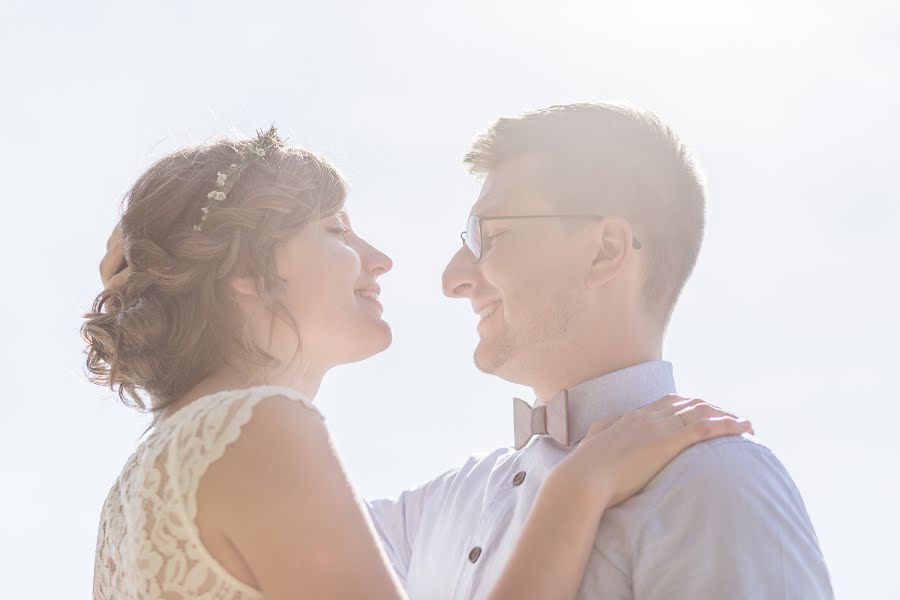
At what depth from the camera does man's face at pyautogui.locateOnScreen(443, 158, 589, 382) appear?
409cm

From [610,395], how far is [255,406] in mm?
1272

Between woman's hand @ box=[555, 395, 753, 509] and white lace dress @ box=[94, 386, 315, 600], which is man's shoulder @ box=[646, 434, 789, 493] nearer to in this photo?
woman's hand @ box=[555, 395, 753, 509]

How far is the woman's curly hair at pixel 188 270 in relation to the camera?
3748 millimetres

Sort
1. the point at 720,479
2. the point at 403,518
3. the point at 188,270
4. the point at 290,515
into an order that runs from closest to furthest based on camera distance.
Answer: the point at 290,515, the point at 720,479, the point at 188,270, the point at 403,518

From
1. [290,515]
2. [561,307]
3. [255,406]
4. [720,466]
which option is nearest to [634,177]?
[561,307]

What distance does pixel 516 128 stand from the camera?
177 inches

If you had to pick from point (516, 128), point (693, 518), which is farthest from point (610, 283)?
point (693, 518)

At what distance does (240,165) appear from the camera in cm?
407

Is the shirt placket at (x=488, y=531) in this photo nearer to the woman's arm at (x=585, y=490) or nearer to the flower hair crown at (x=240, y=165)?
the woman's arm at (x=585, y=490)

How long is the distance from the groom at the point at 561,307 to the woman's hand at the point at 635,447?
4 centimetres

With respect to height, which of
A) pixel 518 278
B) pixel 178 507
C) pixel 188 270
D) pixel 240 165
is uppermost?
pixel 240 165

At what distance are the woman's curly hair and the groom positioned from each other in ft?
2.44

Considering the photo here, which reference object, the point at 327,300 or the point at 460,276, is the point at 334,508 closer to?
the point at 327,300

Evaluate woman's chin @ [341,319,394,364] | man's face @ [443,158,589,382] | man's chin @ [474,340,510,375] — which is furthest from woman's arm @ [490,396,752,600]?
woman's chin @ [341,319,394,364]
